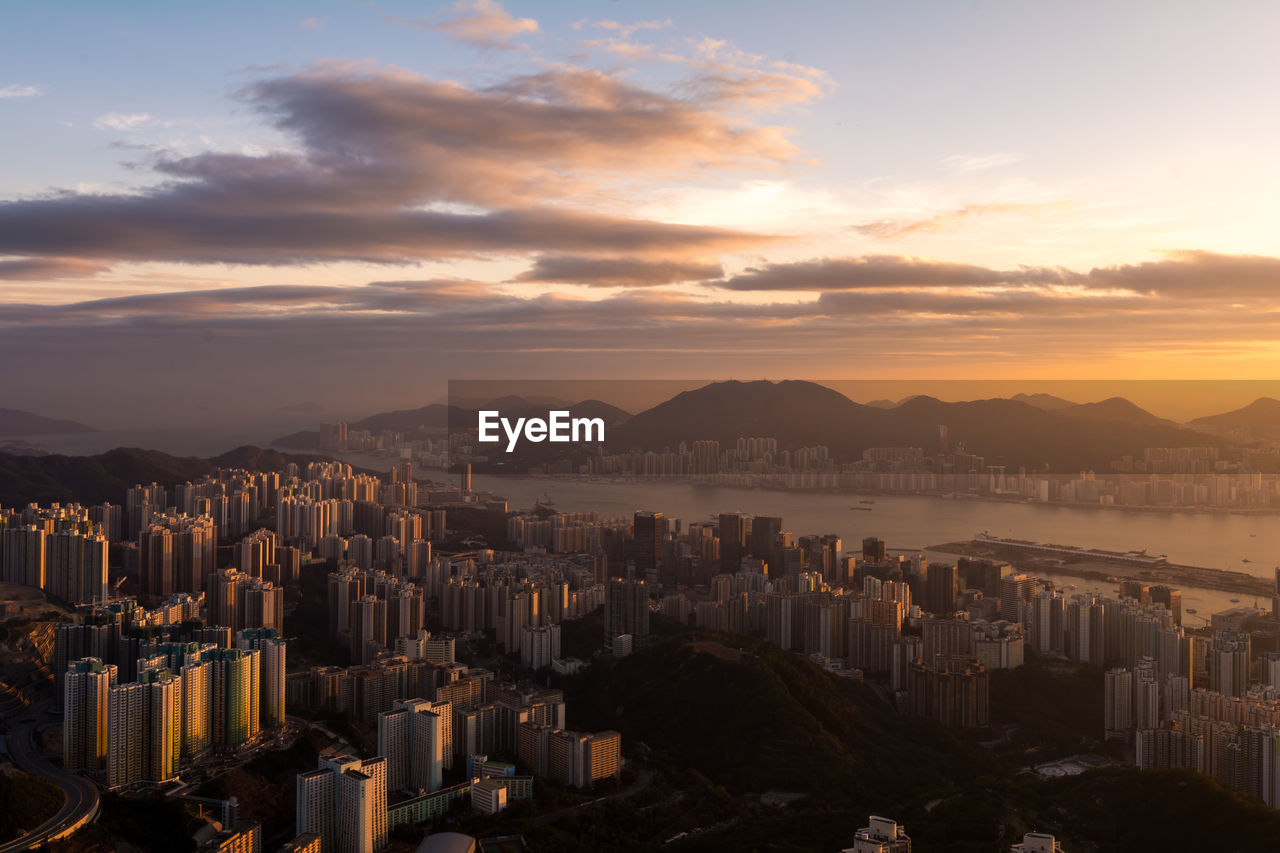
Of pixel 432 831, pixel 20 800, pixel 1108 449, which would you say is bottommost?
pixel 432 831

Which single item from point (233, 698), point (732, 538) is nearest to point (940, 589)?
point (732, 538)

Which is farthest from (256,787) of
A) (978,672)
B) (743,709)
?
(978,672)

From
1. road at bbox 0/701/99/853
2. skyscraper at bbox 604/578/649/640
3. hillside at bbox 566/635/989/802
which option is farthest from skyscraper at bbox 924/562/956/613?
road at bbox 0/701/99/853

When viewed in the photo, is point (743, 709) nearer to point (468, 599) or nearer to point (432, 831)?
point (432, 831)

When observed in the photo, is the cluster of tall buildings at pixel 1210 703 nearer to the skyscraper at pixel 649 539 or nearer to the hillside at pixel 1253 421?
the hillside at pixel 1253 421

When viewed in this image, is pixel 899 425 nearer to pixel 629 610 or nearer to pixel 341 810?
pixel 629 610

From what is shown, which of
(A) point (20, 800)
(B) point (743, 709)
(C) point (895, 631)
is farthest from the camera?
(C) point (895, 631)

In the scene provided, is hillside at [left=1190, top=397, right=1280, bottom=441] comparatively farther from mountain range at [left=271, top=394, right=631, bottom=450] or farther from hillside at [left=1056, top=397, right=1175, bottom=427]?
mountain range at [left=271, top=394, right=631, bottom=450]

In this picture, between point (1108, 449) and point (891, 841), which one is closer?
point (891, 841)
